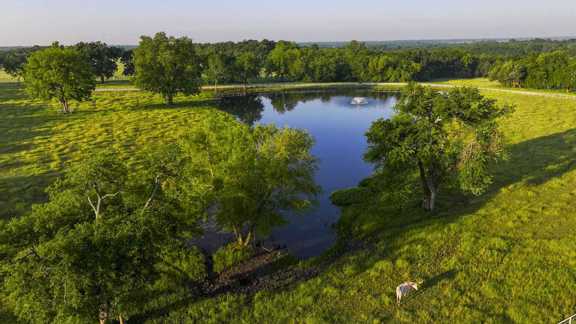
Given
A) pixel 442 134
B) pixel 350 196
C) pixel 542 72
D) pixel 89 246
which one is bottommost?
pixel 350 196

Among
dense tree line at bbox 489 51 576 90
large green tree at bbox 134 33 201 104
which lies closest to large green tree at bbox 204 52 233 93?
large green tree at bbox 134 33 201 104

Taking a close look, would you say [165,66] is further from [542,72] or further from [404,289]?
[542,72]

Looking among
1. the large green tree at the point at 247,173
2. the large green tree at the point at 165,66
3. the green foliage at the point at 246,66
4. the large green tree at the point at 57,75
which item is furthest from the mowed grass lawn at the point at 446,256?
the green foliage at the point at 246,66

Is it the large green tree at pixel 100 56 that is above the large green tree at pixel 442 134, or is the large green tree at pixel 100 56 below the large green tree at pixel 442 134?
above

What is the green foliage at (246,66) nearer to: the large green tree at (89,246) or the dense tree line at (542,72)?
the dense tree line at (542,72)

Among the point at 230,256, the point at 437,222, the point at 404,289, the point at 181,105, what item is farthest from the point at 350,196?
the point at 181,105

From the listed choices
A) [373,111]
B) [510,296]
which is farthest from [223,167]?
[373,111]

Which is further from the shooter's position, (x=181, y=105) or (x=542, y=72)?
(x=542, y=72)
